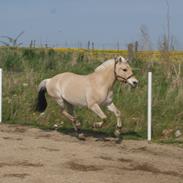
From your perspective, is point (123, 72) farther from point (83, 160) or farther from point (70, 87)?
point (83, 160)

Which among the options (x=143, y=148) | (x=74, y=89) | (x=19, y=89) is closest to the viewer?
(x=143, y=148)

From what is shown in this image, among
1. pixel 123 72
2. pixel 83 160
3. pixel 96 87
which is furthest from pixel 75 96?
pixel 83 160

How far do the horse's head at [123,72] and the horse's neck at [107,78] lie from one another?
11cm

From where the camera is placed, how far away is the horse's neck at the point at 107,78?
12.1m

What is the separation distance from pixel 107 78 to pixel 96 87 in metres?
0.30

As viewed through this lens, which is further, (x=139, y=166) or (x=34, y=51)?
(x=34, y=51)

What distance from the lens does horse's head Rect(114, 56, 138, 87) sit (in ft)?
39.3

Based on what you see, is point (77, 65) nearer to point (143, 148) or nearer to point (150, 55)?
point (150, 55)

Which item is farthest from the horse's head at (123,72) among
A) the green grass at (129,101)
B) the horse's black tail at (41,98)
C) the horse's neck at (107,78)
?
the horse's black tail at (41,98)

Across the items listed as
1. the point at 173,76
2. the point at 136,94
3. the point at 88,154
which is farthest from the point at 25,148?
the point at 173,76

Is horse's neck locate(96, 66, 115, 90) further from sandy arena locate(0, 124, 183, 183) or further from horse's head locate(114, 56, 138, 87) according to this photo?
sandy arena locate(0, 124, 183, 183)

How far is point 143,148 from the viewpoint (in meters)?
11.5

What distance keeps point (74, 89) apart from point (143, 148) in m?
2.17

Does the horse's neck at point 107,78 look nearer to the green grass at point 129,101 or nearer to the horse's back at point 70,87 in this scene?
the horse's back at point 70,87
